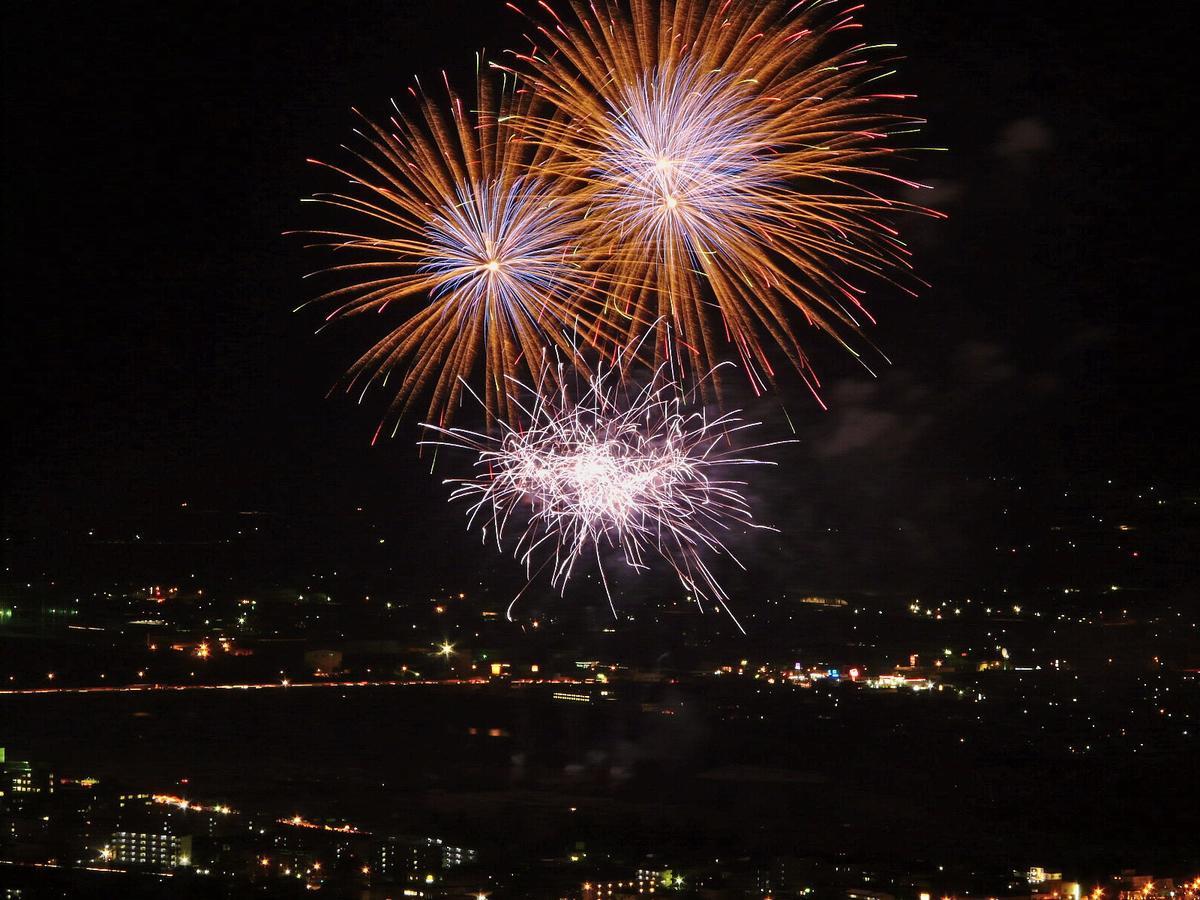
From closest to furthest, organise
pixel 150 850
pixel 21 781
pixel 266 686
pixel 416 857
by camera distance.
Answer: pixel 150 850 → pixel 416 857 → pixel 21 781 → pixel 266 686

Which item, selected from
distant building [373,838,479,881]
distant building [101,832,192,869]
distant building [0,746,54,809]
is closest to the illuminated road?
distant building [0,746,54,809]

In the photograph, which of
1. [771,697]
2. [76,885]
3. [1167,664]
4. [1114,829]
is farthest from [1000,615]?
[76,885]

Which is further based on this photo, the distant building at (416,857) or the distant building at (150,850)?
the distant building at (416,857)

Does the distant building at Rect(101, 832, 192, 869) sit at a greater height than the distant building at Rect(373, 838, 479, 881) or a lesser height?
greater

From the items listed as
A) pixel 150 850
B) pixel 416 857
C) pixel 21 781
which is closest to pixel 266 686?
Answer: pixel 21 781

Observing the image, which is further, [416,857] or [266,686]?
[266,686]

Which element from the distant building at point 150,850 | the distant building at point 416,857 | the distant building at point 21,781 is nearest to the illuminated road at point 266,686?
the distant building at point 21,781

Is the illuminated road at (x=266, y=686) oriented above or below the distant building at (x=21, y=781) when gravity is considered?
above

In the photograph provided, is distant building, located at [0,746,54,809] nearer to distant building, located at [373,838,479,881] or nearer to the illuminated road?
distant building, located at [373,838,479,881]

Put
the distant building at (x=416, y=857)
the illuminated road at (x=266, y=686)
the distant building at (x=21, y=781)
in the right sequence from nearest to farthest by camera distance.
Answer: the distant building at (x=416, y=857)
the distant building at (x=21, y=781)
the illuminated road at (x=266, y=686)

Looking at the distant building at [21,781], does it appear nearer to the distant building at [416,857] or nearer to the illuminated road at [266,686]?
the distant building at [416,857]

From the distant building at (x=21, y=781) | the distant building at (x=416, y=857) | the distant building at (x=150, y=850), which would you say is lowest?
the distant building at (x=416, y=857)

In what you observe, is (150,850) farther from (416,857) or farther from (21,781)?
(21,781)

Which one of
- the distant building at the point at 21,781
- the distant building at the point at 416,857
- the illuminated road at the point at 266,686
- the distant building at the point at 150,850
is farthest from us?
the illuminated road at the point at 266,686
